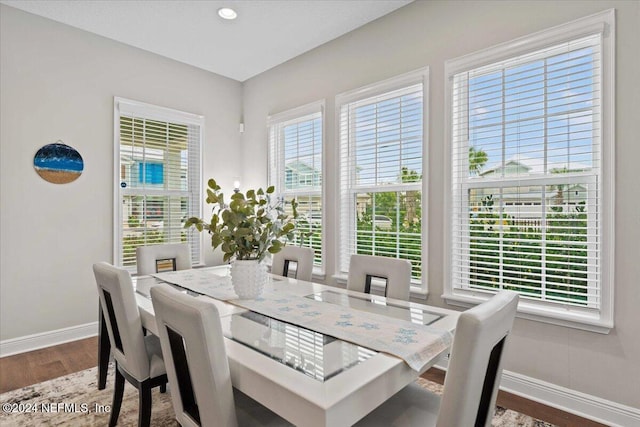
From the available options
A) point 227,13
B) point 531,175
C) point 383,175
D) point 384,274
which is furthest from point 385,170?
point 227,13

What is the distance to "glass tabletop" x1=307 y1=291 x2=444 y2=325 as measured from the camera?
1.62 m

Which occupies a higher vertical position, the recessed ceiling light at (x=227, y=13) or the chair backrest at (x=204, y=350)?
the recessed ceiling light at (x=227, y=13)

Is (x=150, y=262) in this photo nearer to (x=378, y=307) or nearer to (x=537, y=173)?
(x=378, y=307)

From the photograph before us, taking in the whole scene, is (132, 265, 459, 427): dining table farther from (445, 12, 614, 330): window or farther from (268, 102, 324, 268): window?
(268, 102, 324, 268): window

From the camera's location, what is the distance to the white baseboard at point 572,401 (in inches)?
78.2

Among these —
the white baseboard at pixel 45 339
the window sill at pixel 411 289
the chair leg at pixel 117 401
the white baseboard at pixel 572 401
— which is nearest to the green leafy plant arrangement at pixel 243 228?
the chair leg at pixel 117 401

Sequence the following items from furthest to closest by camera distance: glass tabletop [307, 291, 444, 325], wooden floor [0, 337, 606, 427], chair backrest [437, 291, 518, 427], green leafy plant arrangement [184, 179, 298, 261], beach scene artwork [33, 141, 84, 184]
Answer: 1. beach scene artwork [33, 141, 84, 184]
2. wooden floor [0, 337, 606, 427]
3. green leafy plant arrangement [184, 179, 298, 261]
4. glass tabletop [307, 291, 444, 325]
5. chair backrest [437, 291, 518, 427]

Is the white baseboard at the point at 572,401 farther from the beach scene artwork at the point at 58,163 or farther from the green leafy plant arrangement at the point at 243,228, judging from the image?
the beach scene artwork at the point at 58,163

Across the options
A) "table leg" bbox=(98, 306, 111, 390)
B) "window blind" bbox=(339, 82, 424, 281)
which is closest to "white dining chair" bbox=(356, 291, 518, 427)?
"window blind" bbox=(339, 82, 424, 281)

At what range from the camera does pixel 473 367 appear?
1.01 m

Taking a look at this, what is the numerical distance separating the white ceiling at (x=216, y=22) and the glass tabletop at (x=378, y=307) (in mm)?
2363

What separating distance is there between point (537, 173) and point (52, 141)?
3966mm

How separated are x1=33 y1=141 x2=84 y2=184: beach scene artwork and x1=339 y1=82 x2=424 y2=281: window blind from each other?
2.53 meters

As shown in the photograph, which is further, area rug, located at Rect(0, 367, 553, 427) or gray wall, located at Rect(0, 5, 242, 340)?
gray wall, located at Rect(0, 5, 242, 340)
